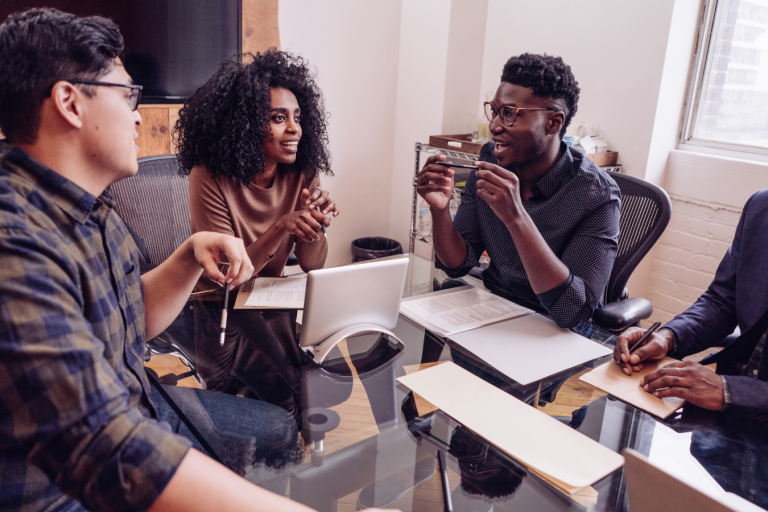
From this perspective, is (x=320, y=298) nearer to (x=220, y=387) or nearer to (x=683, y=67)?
(x=220, y=387)

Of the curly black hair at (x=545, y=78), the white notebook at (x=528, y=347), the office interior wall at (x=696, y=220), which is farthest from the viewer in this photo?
the office interior wall at (x=696, y=220)

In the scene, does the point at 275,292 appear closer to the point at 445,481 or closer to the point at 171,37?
the point at 445,481

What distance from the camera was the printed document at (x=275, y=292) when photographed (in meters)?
1.33

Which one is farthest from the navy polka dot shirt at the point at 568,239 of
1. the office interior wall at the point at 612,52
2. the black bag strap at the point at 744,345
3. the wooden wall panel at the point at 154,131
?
the wooden wall panel at the point at 154,131

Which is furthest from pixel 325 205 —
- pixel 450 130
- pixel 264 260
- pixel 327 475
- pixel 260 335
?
pixel 450 130

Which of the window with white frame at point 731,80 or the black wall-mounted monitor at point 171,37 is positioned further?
the window with white frame at point 731,80

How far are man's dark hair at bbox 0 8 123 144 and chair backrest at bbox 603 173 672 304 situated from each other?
1.48 m

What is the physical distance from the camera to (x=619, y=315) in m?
1.31

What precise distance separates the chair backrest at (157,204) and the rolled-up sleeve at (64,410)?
123 centimetres

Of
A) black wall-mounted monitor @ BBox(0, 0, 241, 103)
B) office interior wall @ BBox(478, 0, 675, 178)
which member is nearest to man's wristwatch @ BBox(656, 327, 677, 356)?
office interior wall @ BBox(478, 0, 675, 178)


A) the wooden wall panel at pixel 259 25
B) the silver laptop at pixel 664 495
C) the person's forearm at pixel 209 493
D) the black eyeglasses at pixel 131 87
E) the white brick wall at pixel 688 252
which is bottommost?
the white brick wall at pixel 688 252

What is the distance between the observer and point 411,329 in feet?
4.07

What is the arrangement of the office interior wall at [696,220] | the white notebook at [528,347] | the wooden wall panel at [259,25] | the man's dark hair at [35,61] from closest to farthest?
1. the man's dark hair at [35,61]
2. the white notebook at [528,347]
3. the office interior wall at [696,220]
4. the wooden wall panel at [259,25]

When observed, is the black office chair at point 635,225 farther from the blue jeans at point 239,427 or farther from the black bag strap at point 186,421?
the black bag strap at point 186,421
